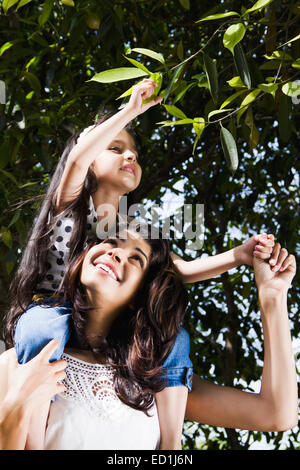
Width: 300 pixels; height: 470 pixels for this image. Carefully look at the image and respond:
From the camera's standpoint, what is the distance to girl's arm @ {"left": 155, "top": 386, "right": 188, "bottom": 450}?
1274 mm

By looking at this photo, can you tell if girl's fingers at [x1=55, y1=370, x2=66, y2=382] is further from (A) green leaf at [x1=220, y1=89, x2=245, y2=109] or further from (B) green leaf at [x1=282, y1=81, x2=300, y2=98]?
(B) green leaf at [x1=282, y1=81, x2=300, y2=98]

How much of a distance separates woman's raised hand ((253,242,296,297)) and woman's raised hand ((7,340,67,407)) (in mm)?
488

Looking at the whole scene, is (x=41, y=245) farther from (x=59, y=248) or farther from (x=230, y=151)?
(x=230, y=151)

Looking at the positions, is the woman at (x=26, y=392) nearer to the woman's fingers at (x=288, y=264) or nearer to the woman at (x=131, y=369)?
the woman at (x=131, y=369)

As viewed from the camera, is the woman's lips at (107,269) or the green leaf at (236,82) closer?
the woman's lips at (107,269)

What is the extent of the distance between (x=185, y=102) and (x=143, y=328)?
144cm

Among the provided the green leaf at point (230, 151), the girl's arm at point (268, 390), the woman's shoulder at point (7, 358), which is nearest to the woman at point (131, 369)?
the girl's arm at point (268, 390)

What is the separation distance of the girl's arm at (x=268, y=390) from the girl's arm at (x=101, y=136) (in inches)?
17.2

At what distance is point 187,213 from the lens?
103 inches

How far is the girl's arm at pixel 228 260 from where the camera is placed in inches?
53.8

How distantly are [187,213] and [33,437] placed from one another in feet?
5.17

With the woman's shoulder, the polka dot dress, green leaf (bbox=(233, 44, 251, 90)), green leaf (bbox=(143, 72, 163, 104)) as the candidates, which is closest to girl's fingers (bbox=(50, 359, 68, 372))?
the woman's shoulder

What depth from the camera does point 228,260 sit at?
4.59 ft

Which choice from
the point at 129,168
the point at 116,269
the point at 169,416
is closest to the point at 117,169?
the point at 129,168
